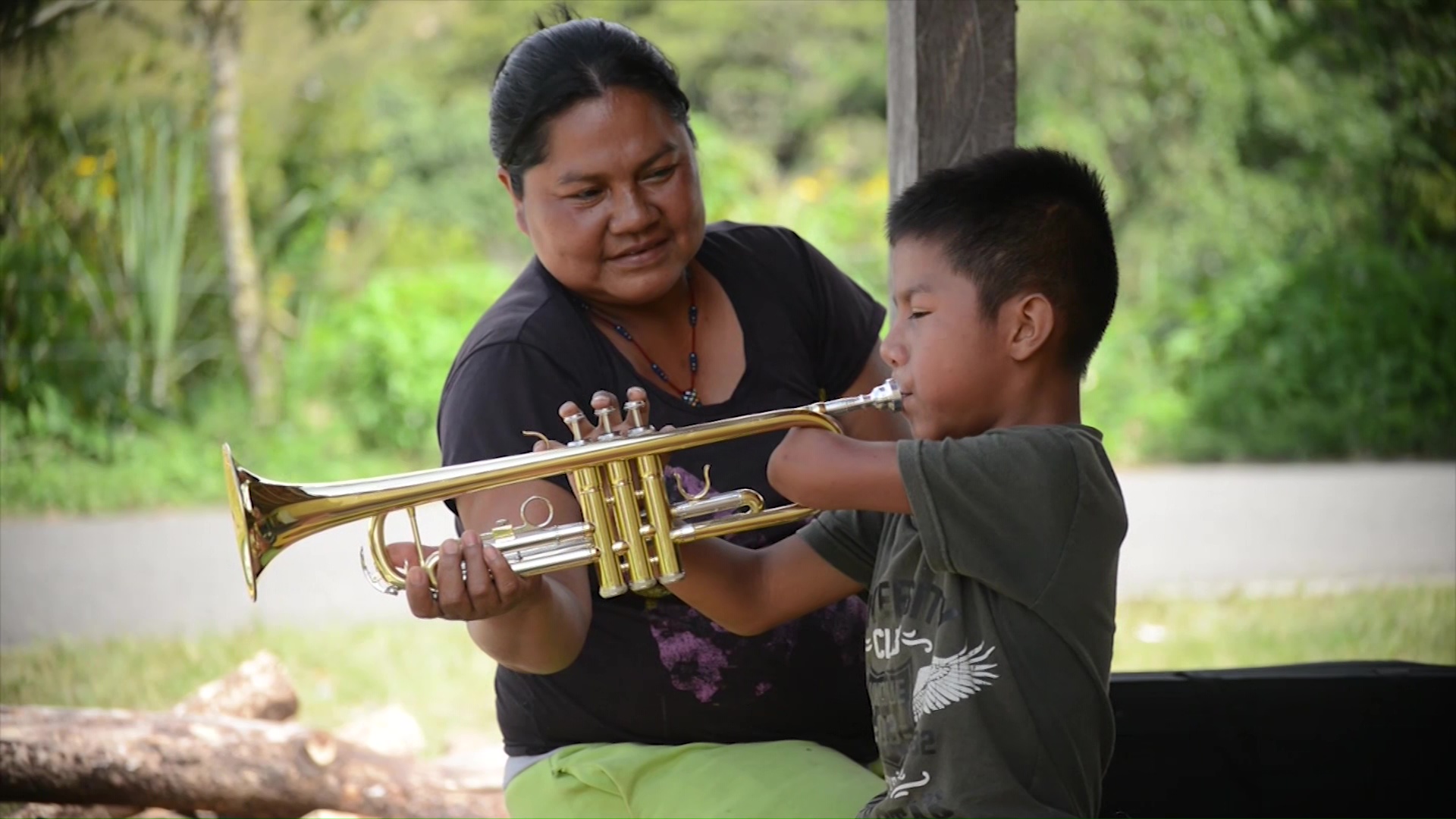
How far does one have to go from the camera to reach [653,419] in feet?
7.57

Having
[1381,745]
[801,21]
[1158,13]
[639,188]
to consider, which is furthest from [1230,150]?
[639,188]

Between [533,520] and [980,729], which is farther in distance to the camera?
[533,520]

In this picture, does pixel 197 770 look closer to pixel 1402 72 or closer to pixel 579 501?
pixel 579 501

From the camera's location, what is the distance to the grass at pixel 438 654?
4789 mm

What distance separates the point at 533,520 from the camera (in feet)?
6.95

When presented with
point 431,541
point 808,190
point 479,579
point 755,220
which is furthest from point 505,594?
point 808,190

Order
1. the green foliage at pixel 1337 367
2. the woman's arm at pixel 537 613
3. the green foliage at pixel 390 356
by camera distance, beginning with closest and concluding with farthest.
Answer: the woman's arm at pixel 537 613 → the green foliage at pixel 1337 367 → the green foliage at pixel 390 356

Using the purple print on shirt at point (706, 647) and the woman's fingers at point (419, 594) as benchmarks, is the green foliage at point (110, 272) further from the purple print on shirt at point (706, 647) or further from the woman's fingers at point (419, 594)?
the woman's fingers at point (419, 594)

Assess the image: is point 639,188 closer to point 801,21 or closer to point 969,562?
point 969,562

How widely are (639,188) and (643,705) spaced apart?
79 centimetres

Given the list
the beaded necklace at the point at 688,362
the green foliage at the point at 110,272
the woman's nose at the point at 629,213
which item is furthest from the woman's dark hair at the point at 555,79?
the green foliage at the point at 110,272

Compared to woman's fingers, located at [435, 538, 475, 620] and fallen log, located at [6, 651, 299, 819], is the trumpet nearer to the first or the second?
woman's fingers, located at [435, 538, 475, 620]

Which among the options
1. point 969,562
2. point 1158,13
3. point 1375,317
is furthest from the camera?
point 1158,13

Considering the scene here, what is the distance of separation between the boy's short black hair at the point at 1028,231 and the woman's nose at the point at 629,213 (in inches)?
17.4
